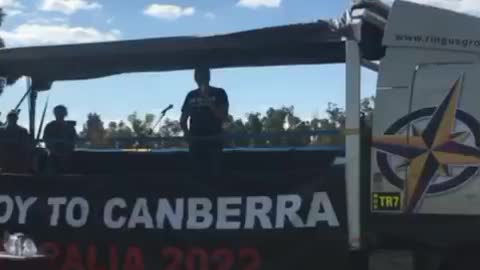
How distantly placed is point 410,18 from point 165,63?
213cm

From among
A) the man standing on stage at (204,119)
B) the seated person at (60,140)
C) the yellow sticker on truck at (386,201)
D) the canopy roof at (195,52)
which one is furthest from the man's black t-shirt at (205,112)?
the yellow sticker on truck at (386,201)

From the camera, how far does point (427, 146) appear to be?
235 inches

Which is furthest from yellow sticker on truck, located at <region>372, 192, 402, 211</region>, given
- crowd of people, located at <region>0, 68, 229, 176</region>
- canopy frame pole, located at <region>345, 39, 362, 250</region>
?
crowd of people, located at <region>0, 68, 229, 176</region>

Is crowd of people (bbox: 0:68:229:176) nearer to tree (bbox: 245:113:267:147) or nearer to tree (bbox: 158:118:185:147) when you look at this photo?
tree (bbox: 158:118:185:147)

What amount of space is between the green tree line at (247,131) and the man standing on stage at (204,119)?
8cm

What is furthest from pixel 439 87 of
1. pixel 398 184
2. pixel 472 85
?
pixel 398 184

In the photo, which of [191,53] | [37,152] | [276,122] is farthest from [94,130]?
[276,122]

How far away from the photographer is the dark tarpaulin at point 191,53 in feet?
20.9

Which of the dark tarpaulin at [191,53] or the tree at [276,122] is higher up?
the dark tarpaulin at [191,53]

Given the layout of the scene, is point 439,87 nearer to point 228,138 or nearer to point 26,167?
point 228,138

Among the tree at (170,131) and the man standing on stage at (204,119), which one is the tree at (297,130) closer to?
the man standing on stage at (204,119)

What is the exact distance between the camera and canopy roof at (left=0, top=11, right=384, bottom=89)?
6.36 m

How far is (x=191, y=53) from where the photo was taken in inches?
264

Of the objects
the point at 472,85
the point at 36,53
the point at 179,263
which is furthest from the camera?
the point at 36,53
